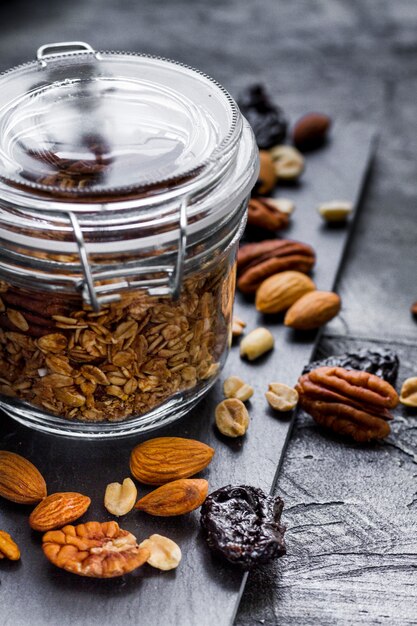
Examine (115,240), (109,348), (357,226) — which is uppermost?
(115,240)

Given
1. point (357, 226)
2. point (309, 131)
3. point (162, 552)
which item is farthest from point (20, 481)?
point (309, 131)

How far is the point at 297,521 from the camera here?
2.74ft

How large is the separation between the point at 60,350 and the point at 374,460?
335 millimetres

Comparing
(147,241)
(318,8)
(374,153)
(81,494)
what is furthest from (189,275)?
(318,8)

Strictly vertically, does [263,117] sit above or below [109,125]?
below

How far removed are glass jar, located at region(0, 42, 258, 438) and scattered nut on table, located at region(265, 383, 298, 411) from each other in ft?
0.21

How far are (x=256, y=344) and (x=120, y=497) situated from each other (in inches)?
10.0

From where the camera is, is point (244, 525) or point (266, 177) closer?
point (244, 525)

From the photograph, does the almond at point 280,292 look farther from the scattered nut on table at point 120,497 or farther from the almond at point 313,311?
the scattered nut on table at point 120,497

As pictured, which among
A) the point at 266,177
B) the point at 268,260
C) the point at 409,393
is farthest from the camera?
the point at 266,177

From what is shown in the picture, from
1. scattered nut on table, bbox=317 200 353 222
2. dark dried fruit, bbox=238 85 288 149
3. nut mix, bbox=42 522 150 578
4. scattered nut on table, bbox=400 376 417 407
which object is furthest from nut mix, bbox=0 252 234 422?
dark dried fruit, bbox=238 85 288 149

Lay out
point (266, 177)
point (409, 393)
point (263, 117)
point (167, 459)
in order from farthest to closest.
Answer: point (263, 117) → point (266, 177) → point (409, 393) → point (167, 459)

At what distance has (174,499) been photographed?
0.82 metres

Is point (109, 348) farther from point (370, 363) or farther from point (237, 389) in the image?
point (370, 363)
